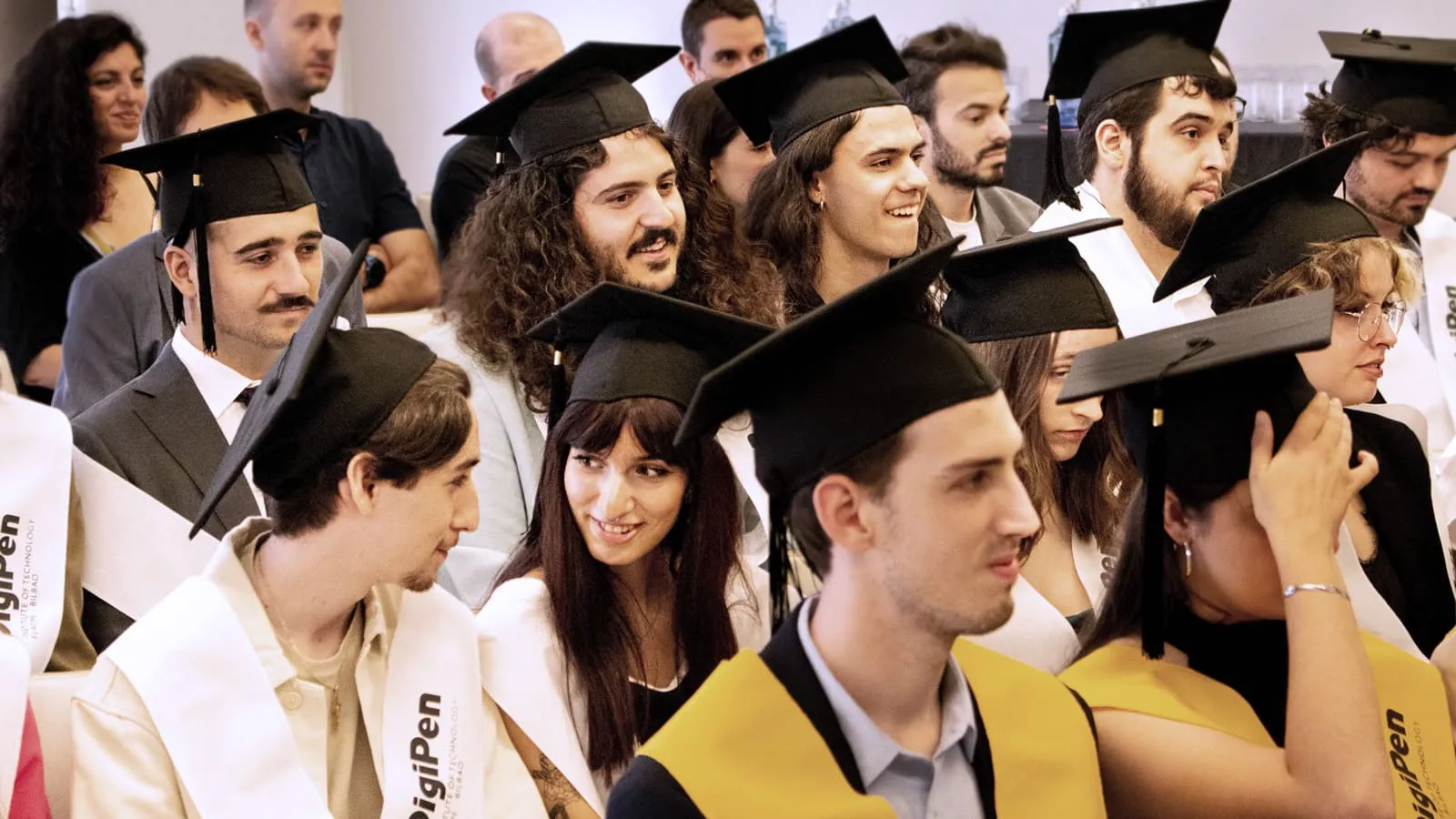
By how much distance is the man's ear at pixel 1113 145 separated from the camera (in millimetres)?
4621

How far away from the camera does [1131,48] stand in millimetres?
4660

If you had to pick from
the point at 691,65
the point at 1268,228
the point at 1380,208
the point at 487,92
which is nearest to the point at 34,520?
the point at 1268,228

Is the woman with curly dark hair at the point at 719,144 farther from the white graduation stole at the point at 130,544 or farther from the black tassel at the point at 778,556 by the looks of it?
the black tassel at the point at 778,556

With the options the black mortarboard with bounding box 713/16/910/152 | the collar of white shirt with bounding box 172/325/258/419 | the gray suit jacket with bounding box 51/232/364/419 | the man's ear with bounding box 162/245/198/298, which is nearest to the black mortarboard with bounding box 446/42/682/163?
the black mortarboard with bounding box 713/16/910/152

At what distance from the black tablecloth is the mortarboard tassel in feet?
12.9

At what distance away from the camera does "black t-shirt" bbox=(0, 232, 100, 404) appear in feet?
16.6

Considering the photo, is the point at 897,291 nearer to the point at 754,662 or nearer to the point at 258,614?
the point at 754,662

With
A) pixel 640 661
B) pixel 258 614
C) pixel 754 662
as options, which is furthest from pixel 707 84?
pixel 754 662

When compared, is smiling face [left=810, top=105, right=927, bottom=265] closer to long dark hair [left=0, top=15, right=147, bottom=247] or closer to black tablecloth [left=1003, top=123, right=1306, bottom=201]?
long dark hair [left=0, top=15, right=147, bottom=247]

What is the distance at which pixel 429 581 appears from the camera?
2.61 meters

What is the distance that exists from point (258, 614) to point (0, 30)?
525 cm

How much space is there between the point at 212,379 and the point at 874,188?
167 cm

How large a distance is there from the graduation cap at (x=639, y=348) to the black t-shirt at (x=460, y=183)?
3465mm

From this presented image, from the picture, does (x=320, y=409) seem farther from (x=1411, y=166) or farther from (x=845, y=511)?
(x=1411, y=166)
